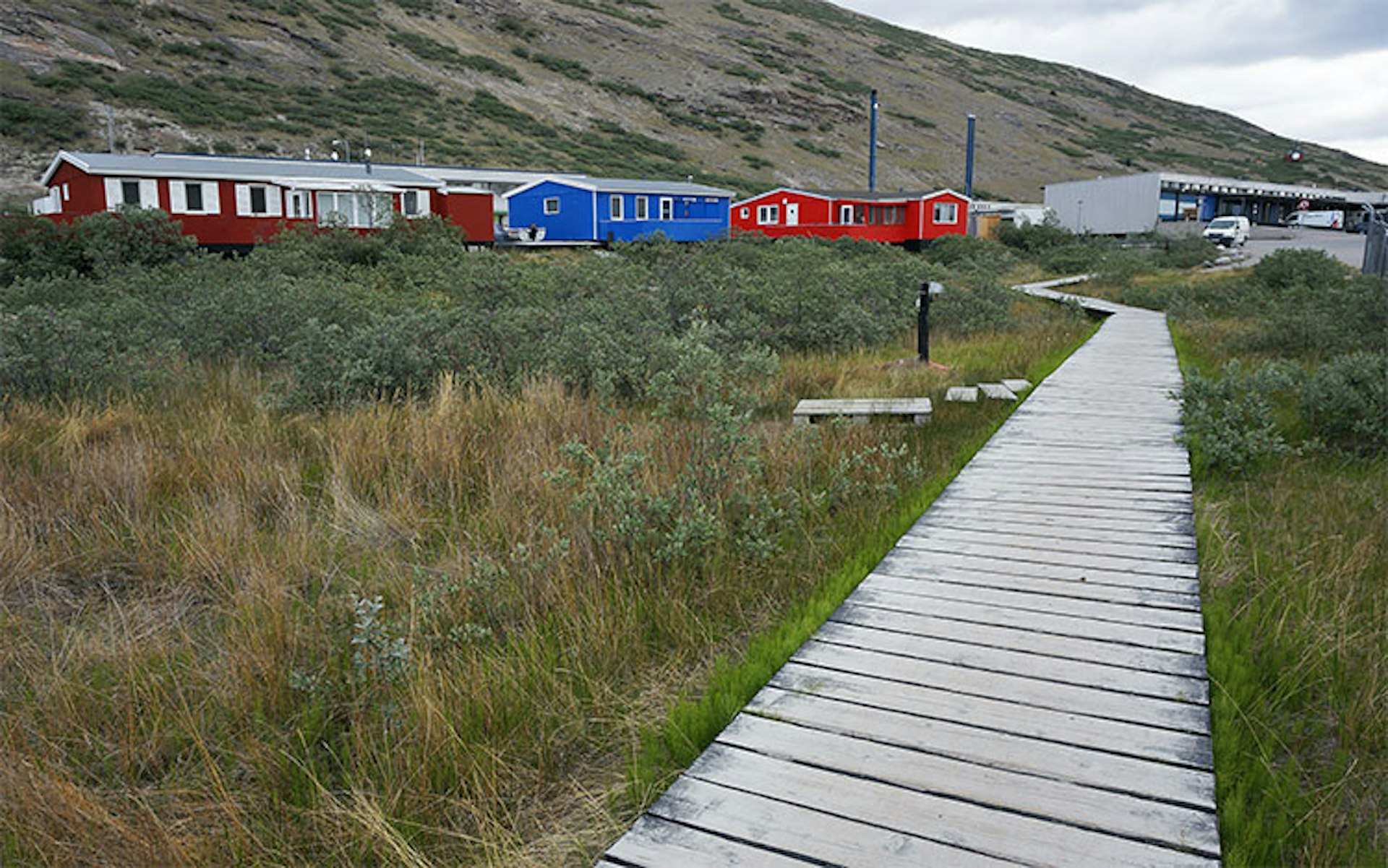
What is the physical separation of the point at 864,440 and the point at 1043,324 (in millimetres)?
9420

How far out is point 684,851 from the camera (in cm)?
235

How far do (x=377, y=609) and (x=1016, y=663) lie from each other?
2243mm

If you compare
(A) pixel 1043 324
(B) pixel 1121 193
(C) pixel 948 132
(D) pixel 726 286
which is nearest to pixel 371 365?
(D) pixel 726 286

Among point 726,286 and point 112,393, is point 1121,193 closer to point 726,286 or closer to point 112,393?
point 726,286

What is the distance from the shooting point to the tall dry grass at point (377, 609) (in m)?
2.68

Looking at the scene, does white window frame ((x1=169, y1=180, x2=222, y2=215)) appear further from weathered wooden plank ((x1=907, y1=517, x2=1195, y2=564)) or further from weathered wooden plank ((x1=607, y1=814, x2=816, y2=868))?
weathered wooden plank ((x1=607, y1=814, x2=816, y2=868))

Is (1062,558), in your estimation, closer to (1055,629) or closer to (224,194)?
(1055,629)

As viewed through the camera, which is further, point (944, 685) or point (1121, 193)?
point (1121, 193)

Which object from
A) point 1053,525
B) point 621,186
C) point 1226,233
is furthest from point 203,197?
point 1226,233

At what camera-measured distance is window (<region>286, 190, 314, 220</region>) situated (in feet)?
90.2

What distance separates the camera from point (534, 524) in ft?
15.7

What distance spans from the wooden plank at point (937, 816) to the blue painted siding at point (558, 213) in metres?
32.2

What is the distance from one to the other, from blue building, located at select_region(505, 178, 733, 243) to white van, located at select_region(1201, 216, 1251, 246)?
2039 centimetres

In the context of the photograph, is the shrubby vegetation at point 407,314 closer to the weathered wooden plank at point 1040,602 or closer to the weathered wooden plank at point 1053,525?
the weathered wooden plank at point 1053,525
